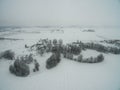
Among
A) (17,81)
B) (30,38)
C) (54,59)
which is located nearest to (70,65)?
(54,59)

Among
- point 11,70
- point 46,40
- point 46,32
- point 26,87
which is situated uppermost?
point 46,32

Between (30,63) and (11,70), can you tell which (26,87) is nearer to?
(11,70)

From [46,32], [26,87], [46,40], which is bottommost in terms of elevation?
[26,87]

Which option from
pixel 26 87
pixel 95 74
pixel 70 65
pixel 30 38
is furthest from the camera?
pixel 30 38

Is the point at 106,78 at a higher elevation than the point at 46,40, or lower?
lower

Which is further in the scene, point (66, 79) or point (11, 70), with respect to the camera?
point (11, 70)

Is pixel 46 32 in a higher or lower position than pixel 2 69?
higher

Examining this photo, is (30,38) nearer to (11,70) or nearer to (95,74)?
(11,70)

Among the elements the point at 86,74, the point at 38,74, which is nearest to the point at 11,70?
the point at 38,74

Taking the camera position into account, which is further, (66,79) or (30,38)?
(30,38)

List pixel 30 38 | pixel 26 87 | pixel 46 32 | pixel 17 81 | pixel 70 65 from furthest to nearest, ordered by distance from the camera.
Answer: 1. pixel 46 32
2. pixel 30 38
3. pixel 70 65
4. pixel 17 81
5. pixel 26 87
